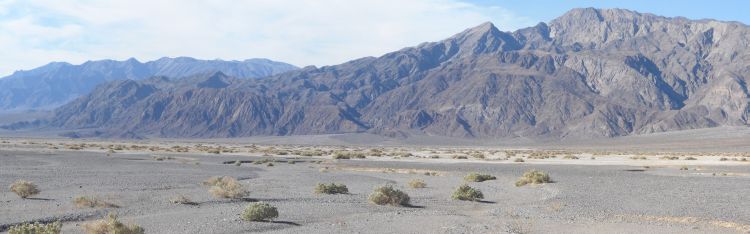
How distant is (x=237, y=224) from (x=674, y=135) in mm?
162179

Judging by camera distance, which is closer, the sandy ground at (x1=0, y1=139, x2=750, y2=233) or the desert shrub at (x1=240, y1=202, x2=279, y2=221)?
the sandy ground at (x1=0, y1=139, x2=750, y2=233)

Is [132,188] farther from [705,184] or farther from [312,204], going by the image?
[705,184]

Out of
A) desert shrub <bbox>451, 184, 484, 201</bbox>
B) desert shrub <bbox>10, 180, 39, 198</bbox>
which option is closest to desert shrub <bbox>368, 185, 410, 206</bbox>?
desert shrub <bbox>451, 184, 484, 201</bbox>

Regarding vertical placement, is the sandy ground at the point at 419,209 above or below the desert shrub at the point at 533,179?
below

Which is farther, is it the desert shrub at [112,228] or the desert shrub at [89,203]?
the desert shrub at [89,203]

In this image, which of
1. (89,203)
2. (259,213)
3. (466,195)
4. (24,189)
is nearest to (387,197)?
(466,195)

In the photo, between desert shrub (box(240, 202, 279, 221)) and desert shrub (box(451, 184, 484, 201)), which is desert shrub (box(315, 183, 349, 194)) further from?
desert shrub (box(240, 202, 279, 221))

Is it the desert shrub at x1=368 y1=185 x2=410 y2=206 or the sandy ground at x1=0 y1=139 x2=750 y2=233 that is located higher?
the desert shrub at x1=368 y1=185 x2=410 y2=206

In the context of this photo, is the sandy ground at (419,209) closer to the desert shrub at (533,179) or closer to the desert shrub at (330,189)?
the desert shrub at (330,189)

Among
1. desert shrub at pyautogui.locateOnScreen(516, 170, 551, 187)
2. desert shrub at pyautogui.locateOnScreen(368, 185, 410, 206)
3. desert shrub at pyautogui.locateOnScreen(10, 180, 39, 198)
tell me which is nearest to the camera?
desert shrub at pyautogui.locateOnScreen(368, 185, 410, 206)

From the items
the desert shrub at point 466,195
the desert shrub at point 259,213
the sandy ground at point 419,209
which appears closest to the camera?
the sandy ground at point 419,209

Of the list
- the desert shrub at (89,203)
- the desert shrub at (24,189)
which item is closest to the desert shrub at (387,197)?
the desert shrub at (89,203)

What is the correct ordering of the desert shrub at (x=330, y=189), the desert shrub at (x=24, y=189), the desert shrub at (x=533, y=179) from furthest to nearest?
1. the desert shrub at (x=533, y=179)
2. the desert shrub at (x=330, y=189)
3. the desert shrub at (x=24, y=189)

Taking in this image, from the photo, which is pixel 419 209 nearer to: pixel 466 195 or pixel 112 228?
pixel 466 195
